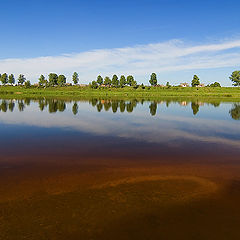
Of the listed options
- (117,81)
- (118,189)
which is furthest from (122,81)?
(118,189)

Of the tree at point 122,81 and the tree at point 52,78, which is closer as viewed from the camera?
the tree at point 122,81

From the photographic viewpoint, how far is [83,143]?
51.6ft

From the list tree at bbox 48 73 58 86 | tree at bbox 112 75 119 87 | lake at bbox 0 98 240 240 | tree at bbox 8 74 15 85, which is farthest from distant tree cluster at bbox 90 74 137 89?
lake at bbox 0 98 240 240

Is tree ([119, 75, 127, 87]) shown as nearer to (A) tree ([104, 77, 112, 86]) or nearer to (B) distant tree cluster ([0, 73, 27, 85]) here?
(A) tree ([104, 77, 112, 86])

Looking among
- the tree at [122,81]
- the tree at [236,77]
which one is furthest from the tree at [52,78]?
the tree at [236,77]

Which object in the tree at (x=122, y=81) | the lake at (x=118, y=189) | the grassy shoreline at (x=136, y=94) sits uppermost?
the tree at (x=122, y=81)

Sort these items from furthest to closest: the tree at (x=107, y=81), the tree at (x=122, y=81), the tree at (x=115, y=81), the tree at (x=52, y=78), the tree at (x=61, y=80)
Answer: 1. the tree at (x=52, y=78)
2. the tree at (x=61, y=80)
3. the tree at (x=107, y=81)
4. the tree at (x=115, y=81)
5. the tree at (x=122, y=81)

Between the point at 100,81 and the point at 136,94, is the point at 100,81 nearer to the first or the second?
the point at 100,81

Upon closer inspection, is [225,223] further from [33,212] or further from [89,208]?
[33,212]

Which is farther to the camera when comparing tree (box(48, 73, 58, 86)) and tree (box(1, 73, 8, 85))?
tree (box(1, 73, 8, 85))

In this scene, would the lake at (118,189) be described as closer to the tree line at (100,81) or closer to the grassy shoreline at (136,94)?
the grassy shoreline at (136,94)

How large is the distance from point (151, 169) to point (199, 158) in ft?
11.5

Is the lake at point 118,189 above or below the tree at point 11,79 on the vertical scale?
below

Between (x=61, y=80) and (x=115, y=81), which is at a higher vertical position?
(x=61, y=80)
